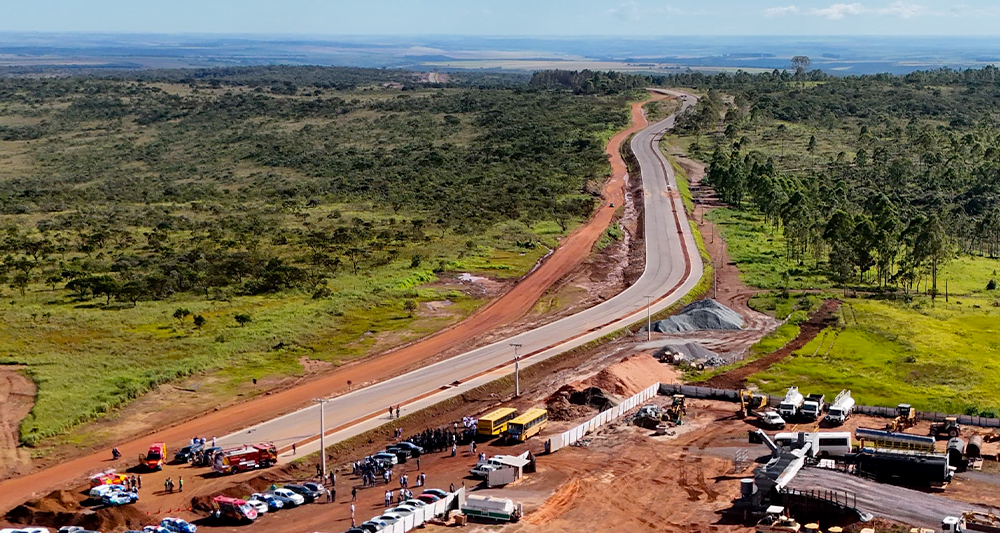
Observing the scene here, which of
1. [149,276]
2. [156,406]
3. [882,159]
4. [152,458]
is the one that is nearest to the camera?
[152,458]

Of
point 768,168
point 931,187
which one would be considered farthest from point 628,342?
point 931,187

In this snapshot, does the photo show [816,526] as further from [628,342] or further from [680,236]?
[680,236]

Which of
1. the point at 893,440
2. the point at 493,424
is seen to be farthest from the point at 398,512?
the point at 893,440

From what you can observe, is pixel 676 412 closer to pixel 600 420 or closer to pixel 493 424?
pixel 600 420

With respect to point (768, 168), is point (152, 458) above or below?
below

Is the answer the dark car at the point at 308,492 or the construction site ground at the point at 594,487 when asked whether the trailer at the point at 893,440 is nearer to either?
the construction site ground at the point at 594,487

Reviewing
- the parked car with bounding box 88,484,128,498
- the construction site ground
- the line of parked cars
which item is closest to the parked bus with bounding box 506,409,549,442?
the construction site ground

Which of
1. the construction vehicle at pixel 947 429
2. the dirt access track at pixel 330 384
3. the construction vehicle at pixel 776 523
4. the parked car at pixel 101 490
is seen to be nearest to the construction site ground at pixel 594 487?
the parked car at pixel 101 490

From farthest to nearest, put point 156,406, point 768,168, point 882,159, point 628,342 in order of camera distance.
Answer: point 882,159
point 768,168
point 628,342
point 156,406
